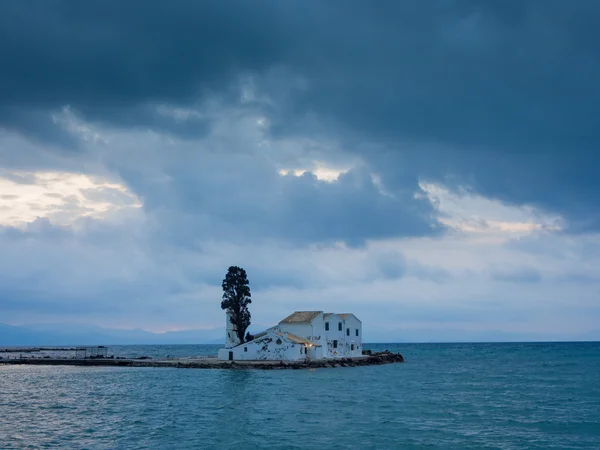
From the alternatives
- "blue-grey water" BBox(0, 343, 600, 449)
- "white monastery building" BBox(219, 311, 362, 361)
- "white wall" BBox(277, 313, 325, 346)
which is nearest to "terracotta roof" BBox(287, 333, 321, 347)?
"white monastery building" BBox(219, 311, 362, 361)

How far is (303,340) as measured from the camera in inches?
3519

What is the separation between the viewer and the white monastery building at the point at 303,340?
281 ft

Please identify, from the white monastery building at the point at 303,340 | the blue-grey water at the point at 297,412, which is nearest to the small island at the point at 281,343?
the white monastery building at the point at 303,340

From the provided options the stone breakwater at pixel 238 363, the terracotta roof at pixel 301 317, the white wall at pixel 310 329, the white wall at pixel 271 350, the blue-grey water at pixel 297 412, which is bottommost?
the blue-grey water at pixel 297 412

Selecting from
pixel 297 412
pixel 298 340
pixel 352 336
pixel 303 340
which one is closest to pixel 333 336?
pixel 352 336

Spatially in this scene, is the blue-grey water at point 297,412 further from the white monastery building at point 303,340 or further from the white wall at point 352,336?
the white wall at point 352,336

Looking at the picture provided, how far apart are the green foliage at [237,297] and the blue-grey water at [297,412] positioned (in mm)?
20797

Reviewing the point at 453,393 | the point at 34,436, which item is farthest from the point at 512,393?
the point at 34,436

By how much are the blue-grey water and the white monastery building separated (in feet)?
35.5

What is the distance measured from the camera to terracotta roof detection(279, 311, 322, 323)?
3595 inches

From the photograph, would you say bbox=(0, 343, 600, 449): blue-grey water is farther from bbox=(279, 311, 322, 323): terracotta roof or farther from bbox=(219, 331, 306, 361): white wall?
bbox=(279, 311, 322, 323): terracotta roof

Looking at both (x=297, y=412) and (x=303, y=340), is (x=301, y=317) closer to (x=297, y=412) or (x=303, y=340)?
(x=303, y=340)

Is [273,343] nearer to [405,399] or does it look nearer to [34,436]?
[405,399]

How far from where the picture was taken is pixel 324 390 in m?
58.1
